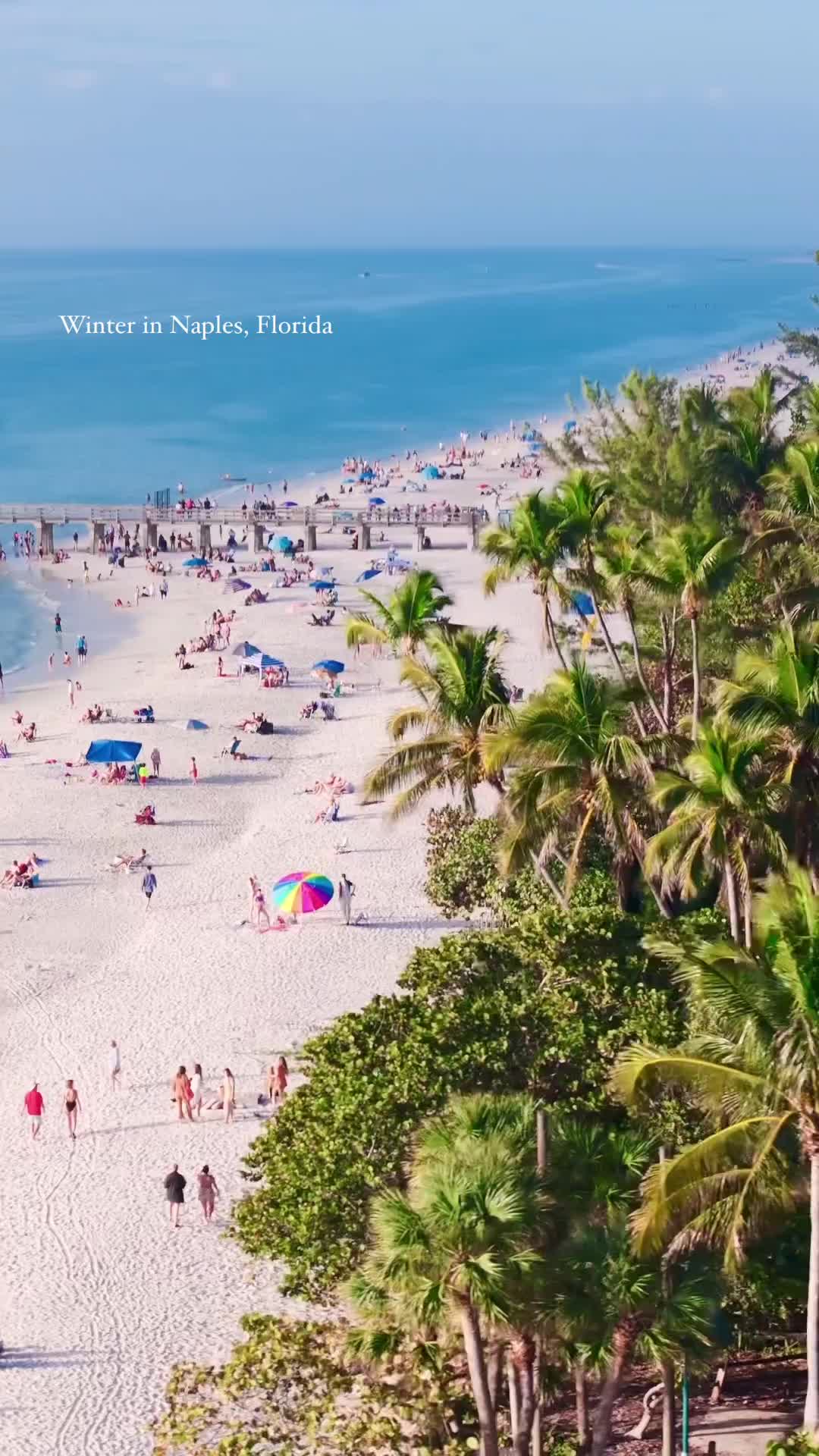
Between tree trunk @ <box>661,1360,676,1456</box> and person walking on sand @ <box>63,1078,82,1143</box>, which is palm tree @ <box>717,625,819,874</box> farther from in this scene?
person walking on sand @ <box>63,1078,82,1143</box>

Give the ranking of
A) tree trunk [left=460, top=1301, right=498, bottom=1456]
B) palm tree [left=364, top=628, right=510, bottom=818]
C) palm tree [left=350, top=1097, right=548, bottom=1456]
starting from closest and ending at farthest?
palm tree [left=350, top=1097, right=548, bottom=1456], tree trunk [left=460, top=1301, right=498, bottom=1456], palm tree [left=364, top=628, right=510, bottom=818]

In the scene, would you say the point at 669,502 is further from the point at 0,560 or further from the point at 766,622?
the point at 0,560

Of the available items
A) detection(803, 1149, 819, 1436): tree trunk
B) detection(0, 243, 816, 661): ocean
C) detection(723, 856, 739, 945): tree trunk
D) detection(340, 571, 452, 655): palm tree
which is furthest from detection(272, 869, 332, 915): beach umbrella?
detection(0, 243, 816, 661): ocean

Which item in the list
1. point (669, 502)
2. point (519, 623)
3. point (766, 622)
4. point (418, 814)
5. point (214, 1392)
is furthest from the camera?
point (519, 623)

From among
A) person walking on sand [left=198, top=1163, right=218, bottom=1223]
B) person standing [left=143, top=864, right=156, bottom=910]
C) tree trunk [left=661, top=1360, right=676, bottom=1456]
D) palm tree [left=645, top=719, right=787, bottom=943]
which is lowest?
tree trunk [left=661, top=1360, right=676, bottom=1456]

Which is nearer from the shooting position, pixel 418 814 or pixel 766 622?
pixel 766 622

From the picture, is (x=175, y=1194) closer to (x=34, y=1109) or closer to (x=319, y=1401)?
(x=34, y=1109)

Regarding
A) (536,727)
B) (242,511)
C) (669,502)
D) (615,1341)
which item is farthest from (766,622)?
(242,511)

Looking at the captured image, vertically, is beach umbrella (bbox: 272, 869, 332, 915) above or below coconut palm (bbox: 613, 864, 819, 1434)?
above
